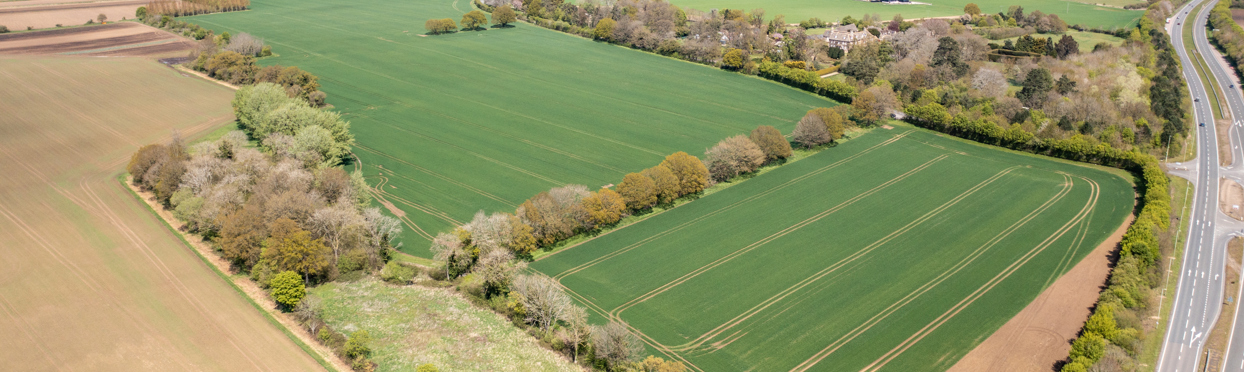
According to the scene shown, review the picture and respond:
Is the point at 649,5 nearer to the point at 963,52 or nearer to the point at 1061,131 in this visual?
the point at 963,52

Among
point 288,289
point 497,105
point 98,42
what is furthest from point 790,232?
point 98,42

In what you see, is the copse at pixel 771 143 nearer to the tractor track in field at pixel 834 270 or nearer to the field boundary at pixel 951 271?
the tractor track in field at pixel 834 270

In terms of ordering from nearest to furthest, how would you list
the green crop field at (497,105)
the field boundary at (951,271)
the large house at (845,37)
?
the field boundary at (951,271) < the green crop field at (497,105) < the large house at (845,37)

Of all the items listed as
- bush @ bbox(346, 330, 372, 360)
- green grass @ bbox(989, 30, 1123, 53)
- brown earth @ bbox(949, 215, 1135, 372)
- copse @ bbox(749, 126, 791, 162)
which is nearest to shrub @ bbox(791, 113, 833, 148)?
copse @ bbox(749, 126, 791, 162)

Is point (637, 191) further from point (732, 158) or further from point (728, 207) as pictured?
point (732, 158)

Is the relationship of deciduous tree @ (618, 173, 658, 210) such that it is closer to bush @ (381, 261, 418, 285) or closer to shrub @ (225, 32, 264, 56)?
bush @ (381, 261, 418, 285)

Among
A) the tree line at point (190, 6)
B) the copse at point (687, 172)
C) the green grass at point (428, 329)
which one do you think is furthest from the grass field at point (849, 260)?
the tree line at point (190, 6)

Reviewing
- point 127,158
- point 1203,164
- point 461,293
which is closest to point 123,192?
point 127,158
